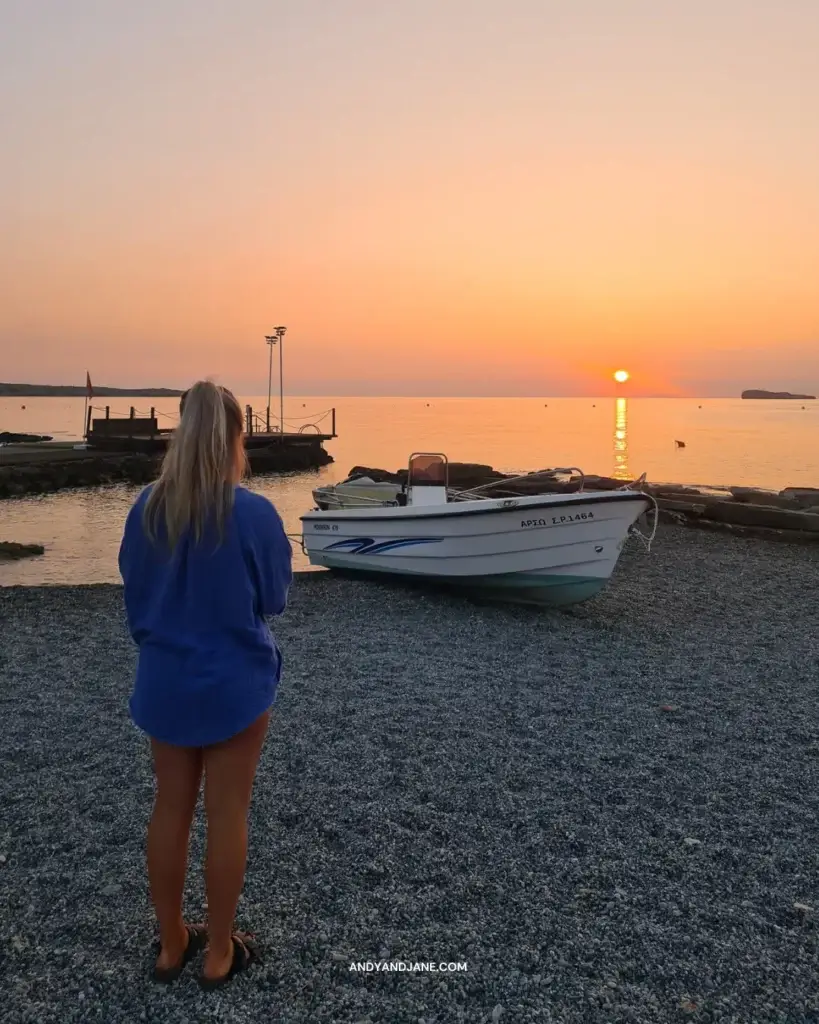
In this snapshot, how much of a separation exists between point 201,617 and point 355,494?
1027 centimetres

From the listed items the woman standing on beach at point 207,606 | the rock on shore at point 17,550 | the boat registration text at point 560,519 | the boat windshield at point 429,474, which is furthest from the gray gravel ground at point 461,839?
the rock on shore at point 17,550

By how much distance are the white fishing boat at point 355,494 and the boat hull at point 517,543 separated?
176 centimetres

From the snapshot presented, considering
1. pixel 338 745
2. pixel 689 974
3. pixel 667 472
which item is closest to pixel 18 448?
pixel 667 472

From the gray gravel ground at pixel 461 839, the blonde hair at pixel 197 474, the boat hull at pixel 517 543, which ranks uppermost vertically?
the blonde hair at pixel 197 474

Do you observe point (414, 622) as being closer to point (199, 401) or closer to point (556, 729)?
point (556, 729)

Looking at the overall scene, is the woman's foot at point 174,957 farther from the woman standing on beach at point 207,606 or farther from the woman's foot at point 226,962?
the woman standing on beach at point 207,606

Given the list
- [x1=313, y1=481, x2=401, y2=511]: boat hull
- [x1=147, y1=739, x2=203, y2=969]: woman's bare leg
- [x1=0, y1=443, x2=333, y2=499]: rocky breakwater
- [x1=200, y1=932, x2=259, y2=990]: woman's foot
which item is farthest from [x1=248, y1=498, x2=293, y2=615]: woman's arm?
[x1=0, y1=443, x2=333, y2=499]: rocky breakwater

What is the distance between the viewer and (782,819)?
417 centimetres

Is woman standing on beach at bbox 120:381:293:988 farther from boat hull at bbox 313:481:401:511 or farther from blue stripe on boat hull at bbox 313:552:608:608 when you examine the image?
boat hull at bbox 313:481:401:511

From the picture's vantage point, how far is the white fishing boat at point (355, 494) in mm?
11914

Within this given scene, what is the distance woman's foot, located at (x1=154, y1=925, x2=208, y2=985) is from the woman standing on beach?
1.79 ft

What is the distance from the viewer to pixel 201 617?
2395mm

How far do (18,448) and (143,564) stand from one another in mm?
42900

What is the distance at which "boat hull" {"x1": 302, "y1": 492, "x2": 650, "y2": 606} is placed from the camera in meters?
8.85
